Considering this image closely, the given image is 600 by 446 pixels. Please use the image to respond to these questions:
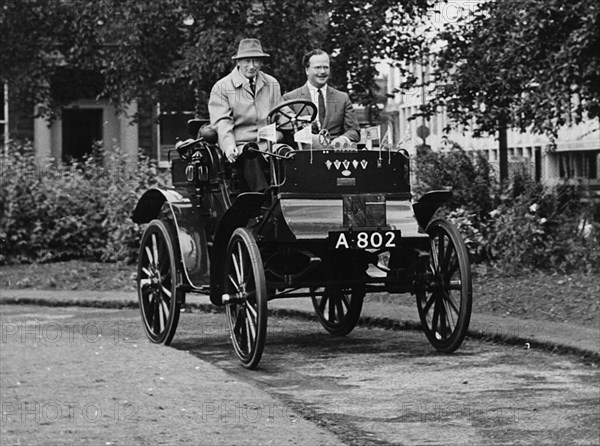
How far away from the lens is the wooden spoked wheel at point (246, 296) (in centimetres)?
1084

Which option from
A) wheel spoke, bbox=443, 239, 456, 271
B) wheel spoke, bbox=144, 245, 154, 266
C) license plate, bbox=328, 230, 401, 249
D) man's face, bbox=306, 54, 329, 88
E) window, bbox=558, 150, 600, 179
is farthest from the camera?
window, bbox=558, 150, 600, 179

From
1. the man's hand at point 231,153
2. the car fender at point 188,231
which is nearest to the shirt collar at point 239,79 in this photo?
the man's hand at point 231,153

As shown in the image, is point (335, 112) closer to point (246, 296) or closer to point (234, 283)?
point (234, 283)

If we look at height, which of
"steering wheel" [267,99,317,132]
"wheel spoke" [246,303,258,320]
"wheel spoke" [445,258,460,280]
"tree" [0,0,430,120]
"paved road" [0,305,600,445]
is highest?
"tree" [0,0,430,120]

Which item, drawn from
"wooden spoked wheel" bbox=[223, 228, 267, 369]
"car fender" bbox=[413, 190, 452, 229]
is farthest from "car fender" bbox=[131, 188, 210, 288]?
"car fender" bbox=[413, 190, 452, 229]

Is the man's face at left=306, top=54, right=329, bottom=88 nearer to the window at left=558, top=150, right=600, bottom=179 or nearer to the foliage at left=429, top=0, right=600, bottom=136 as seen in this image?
the foliage at left=429, top=0, right=600, bottom=136

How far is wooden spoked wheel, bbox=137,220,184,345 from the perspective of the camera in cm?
1250

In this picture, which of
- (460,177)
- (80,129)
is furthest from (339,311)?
(80,129)

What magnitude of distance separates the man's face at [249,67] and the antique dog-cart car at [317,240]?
1.23ft

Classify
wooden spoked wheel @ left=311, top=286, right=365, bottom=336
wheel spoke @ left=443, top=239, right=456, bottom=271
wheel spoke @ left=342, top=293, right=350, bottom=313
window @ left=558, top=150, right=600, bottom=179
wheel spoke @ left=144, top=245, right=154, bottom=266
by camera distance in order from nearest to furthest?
wheel spoke @ left=443, top=239, right=456, bottom=271, wooden spoked wheel @ left=311, top=286, right=365, bottom=336, wheel spoke @ left=342, top=293, right=350, bottom=313, wheel spoke @ left=144, top=245, right=154, bottom=266, window @ left=558, top=150, right=600, bottom=179

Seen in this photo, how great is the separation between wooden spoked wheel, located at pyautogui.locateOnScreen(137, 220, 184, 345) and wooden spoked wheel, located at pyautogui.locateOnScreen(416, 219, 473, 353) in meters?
1.88

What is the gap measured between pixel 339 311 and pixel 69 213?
356 inches

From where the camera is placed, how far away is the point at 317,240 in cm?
1125

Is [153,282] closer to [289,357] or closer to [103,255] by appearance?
[289,357]
